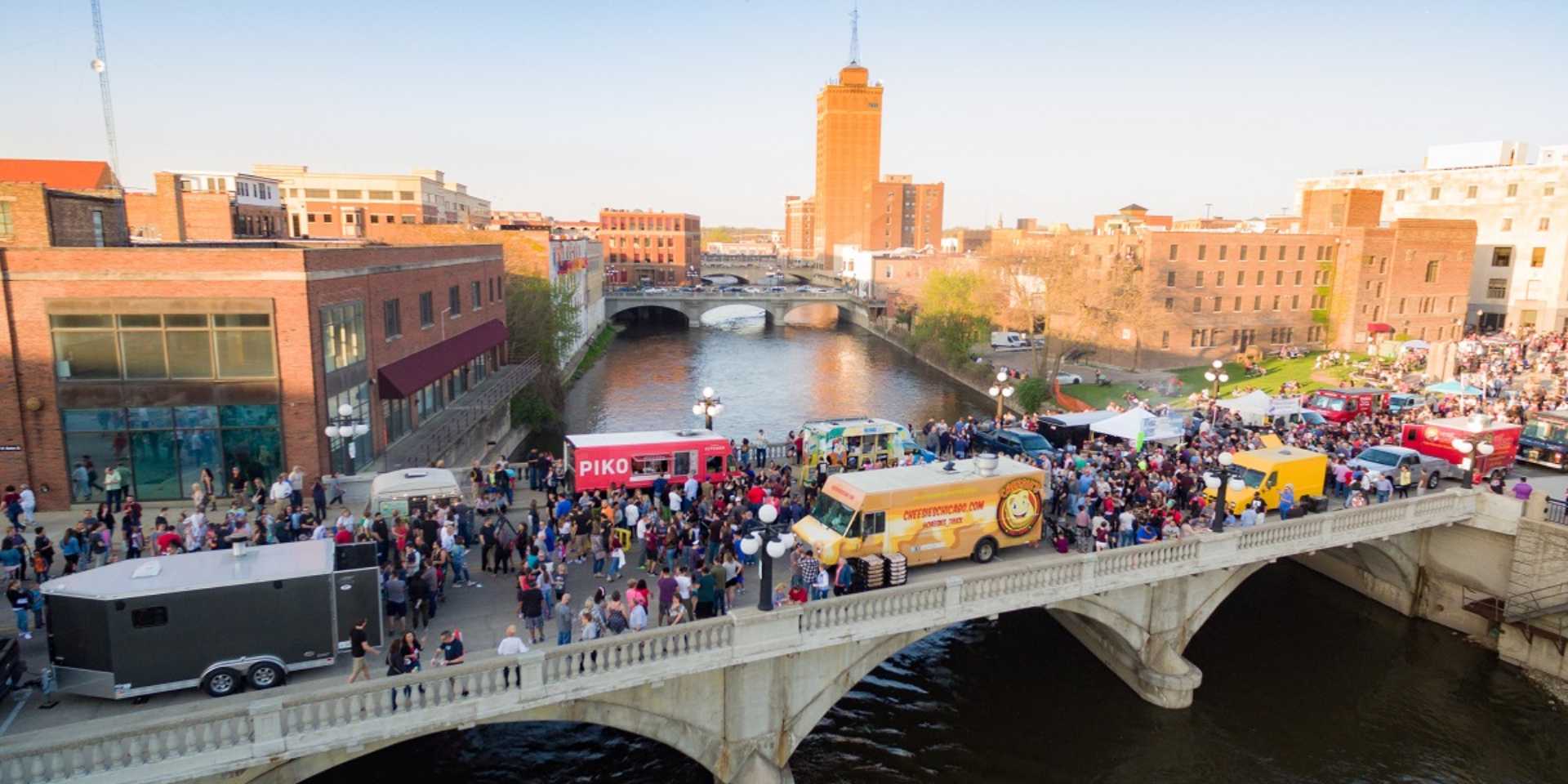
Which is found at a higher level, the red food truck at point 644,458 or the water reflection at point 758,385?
the red food truck at point 644,458

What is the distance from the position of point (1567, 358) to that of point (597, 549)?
6047 cm

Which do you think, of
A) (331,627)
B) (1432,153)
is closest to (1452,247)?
(1432,153)

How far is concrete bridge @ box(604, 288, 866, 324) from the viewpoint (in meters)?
109

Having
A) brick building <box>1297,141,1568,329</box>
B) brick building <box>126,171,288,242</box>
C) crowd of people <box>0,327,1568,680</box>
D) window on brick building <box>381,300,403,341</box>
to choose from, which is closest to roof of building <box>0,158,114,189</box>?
brick building <box>126,171,288,242</box>

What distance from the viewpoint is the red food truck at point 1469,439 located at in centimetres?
2838

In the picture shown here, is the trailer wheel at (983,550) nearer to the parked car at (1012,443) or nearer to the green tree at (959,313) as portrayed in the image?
the parked car at (1012,443)

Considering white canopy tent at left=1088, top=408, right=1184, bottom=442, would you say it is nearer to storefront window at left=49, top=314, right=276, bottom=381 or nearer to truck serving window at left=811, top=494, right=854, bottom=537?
truck serving window at left=811, top=494, right=854, bottom=537

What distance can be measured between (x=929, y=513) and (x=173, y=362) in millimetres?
20563

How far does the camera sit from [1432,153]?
88625 mm

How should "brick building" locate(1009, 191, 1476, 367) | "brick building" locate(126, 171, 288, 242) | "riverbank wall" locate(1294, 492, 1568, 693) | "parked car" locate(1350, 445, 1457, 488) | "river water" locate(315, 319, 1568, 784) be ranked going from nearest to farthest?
"river water" locate(315, 319, 1568, 784) < "riverbank wall" locate(1294, 492, 1568, 693) < "parked car" locate(1350, 445, 1457, 488) < "brick building" locate(126, 171, 288, 242) < "brick building" locate(1009, 191, 1476, 367)

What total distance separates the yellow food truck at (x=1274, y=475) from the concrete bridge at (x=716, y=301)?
83280mm

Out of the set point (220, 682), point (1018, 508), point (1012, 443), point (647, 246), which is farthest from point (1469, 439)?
point (647, 246)

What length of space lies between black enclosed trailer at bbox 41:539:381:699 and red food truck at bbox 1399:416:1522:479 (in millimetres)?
31617

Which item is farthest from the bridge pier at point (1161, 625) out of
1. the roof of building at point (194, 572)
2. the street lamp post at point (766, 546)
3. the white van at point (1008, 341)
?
the white van at point (1008, 341)
